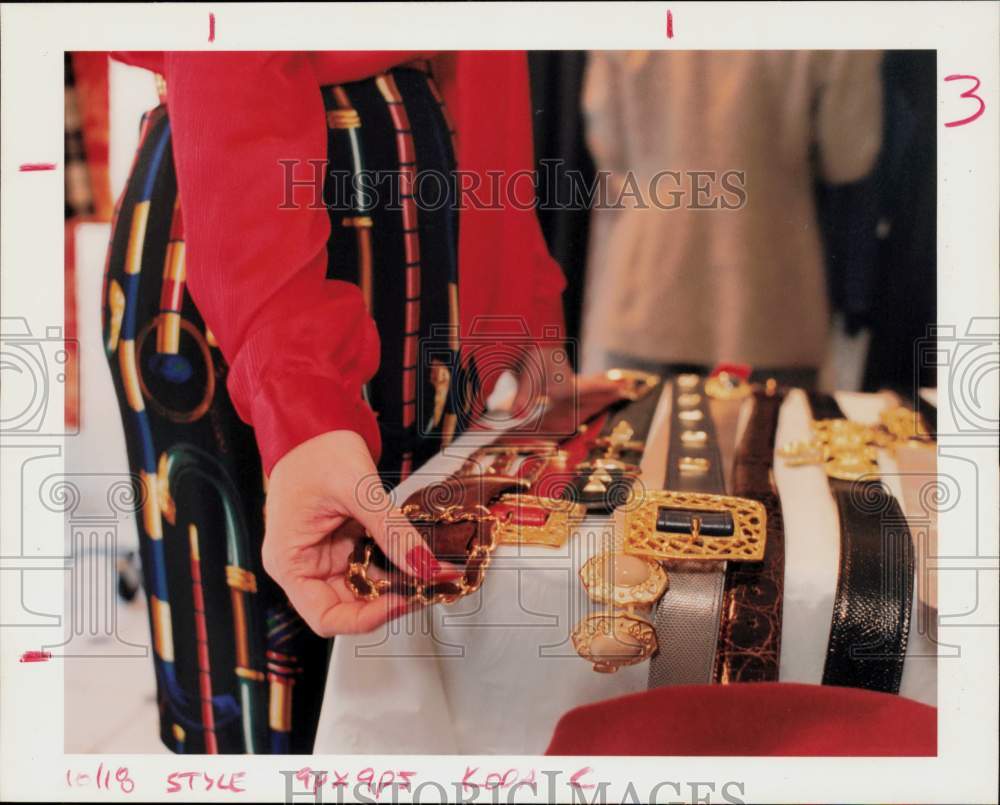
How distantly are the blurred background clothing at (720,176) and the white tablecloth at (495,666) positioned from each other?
30 cm

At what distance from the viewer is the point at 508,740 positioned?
972 mm

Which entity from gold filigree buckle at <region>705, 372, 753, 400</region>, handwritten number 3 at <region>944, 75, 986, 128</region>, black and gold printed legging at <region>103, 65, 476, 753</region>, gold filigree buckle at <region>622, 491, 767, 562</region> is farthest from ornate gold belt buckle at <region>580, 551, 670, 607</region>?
handwritten number 3 at <region>944, 75, 986, 128</region>

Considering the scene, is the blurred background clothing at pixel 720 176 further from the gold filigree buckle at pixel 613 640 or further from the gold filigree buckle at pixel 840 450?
the gold filigree buckle at pixel 613 640

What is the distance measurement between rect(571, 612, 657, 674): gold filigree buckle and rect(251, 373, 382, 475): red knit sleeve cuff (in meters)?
0.34

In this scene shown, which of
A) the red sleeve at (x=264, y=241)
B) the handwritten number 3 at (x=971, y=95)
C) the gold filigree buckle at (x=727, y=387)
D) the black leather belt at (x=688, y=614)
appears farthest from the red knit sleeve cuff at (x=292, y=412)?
the handwritten number 3 at (x=971, y=95)

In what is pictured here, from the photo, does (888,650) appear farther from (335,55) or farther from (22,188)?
(22,188)

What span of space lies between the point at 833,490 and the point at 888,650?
0.18 meters

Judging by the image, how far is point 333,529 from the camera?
3.09ft

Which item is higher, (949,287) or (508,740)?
(949,287)

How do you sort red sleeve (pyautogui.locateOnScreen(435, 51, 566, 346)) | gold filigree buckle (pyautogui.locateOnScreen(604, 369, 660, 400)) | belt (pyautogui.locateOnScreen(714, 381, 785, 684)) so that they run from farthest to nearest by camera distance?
gold filigree buckle (pyautogui.locateOnScreen(604, 369, 660, 400)) < red sleeve (pyautogui.locateOnScreen(435, 51, 566, 346)) < belt (pyautogui.locateOnScreen(714, 381, 785, 684))

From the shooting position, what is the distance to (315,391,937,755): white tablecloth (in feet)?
3.10

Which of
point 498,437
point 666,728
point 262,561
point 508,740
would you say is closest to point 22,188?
point 262,561

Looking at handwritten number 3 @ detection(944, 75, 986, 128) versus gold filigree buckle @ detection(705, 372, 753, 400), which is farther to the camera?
gold filigree buckle @ detection(705, 372, 753, 400)

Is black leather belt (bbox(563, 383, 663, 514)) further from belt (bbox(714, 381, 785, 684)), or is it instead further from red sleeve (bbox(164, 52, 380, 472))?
red sleeve (bbox(164, 52, 380, 472))
